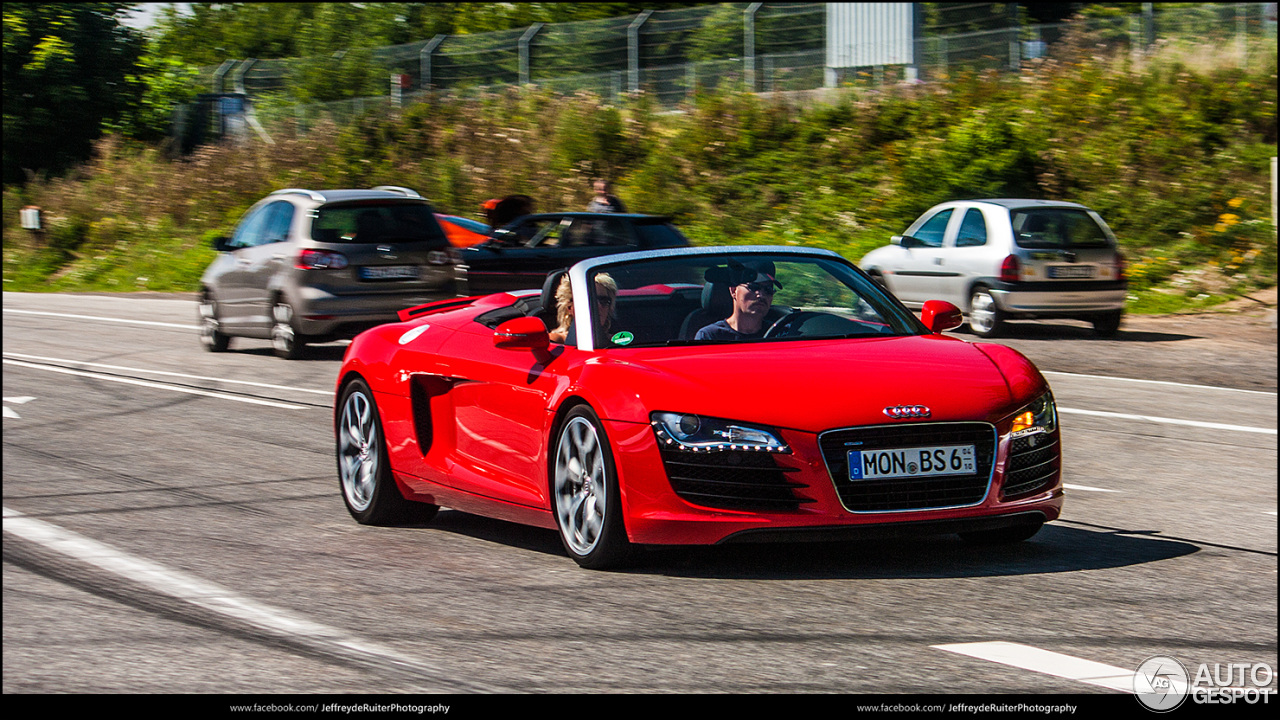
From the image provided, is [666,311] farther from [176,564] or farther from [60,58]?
[60,58]

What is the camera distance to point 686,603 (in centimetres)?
579

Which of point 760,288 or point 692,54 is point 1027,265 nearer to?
point 760,288

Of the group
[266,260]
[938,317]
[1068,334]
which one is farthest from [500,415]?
[1068,334]

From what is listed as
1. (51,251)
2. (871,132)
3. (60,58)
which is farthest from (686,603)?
(60,58)

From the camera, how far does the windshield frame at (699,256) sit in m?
6.93

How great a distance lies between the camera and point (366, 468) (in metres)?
8.06

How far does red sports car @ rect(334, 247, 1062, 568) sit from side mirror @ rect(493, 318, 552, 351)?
0.04ft

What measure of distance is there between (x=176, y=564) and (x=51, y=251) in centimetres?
3367

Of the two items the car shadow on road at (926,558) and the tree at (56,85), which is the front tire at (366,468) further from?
the tree at (56,85)

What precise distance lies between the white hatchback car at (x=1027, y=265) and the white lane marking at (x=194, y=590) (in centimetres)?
1253

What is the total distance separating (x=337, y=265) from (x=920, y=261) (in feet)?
23.2

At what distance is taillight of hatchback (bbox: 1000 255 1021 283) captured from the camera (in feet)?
59.6

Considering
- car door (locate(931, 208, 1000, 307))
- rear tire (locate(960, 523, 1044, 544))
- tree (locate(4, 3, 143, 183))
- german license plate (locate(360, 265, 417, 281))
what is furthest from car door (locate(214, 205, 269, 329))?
tree (locate(4, 3, 143, 183))

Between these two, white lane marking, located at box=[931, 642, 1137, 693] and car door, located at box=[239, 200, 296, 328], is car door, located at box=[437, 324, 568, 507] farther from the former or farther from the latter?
car door, located at box=[239, 200, 296, 328]
